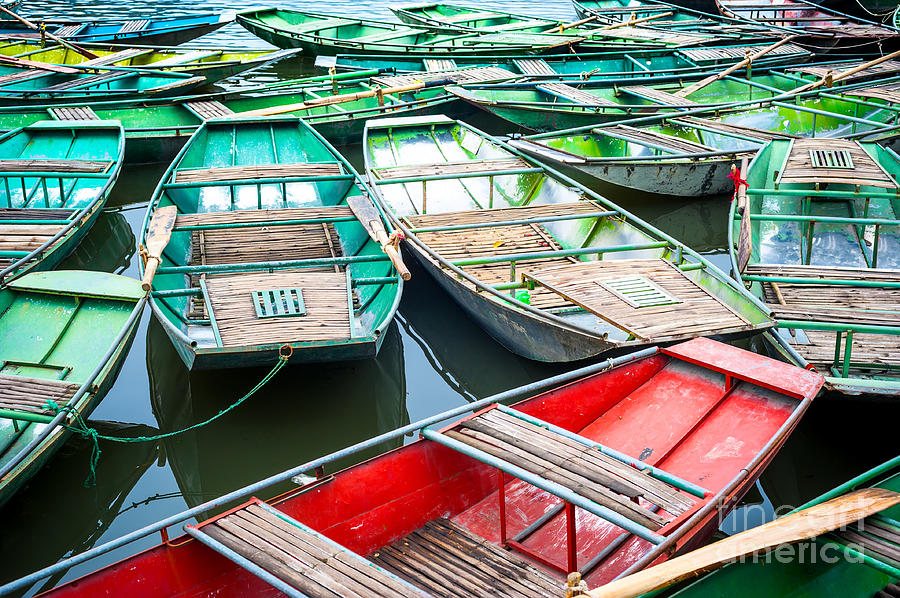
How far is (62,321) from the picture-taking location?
9141 mm

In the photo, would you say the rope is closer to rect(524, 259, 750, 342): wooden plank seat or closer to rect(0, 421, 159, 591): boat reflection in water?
rect(0, 421, 159, 591): boat reflection in water

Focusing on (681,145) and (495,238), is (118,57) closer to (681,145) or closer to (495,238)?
(495,238)

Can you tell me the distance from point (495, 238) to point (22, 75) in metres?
12.9

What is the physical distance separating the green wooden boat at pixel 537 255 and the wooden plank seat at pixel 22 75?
29.0 feet

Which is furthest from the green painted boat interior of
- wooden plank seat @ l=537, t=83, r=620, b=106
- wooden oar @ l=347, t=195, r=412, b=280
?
wooden plank seat @ l=537, t=83, r=620, b=106

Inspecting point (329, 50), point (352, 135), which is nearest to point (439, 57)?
point (329, 50)

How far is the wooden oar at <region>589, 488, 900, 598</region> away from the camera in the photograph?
15.2 ft

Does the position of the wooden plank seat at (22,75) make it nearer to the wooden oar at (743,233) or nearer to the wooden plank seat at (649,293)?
the wooden plank seat at (649,293)

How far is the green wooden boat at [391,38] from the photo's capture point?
20391mm

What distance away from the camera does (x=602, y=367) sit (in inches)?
297

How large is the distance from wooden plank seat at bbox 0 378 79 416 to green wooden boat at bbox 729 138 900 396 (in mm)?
6977

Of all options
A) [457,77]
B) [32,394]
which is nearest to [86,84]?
[457,77]

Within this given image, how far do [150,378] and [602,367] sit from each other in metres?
5.80

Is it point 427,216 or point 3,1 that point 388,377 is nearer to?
point 427,216
